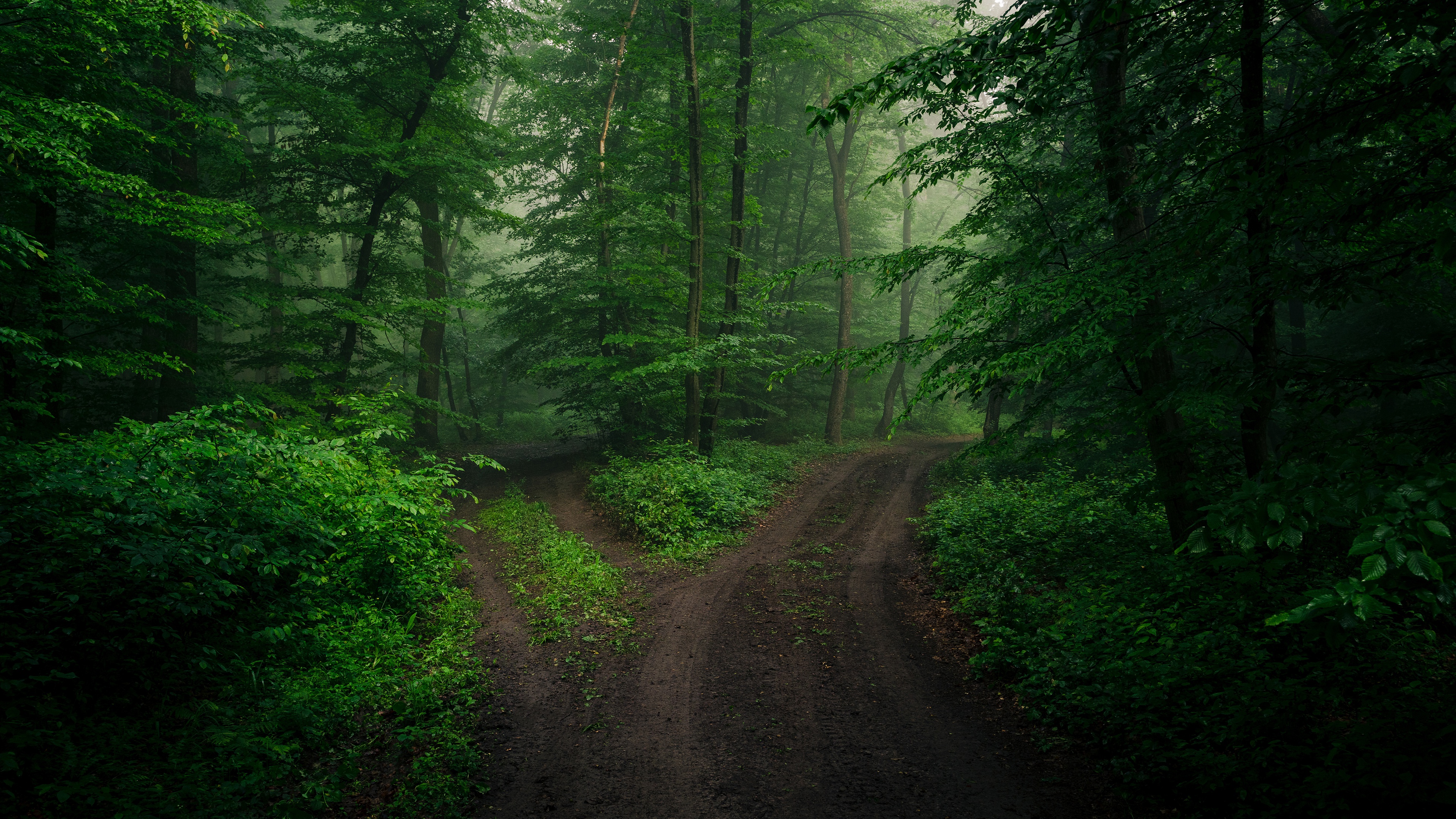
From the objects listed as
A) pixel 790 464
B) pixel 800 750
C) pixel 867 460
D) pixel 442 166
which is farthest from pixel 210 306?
pixel 867 460

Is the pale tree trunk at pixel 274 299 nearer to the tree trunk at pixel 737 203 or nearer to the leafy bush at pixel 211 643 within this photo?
the leafy bush at pixel 211 643

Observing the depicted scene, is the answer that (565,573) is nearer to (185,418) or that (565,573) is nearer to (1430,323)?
(185,418)

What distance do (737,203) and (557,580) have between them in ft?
37.8

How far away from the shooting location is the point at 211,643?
5680 millimetres

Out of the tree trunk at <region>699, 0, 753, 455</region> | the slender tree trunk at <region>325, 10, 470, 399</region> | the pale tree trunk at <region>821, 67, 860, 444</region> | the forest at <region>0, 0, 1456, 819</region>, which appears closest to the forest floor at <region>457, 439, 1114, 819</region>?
the forest at <region>0, 0, 1456, 819</region>

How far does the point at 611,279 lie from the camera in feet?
52.5

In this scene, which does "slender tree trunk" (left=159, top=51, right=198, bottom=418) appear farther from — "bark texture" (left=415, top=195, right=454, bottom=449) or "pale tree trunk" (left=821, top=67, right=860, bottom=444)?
"pale tree trunk" (left=821, top=67, right=860, bottom=444)

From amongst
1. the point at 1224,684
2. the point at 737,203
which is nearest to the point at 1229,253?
the point at 1224,684

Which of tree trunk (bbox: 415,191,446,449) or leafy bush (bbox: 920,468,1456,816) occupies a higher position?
tree trunk (bbox: 415,191,446,449)

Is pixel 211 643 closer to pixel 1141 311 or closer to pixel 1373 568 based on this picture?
Result: pixel 1373 568

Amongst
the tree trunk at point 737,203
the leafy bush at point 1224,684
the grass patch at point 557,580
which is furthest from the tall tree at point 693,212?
the leafy bush at point 1224,684

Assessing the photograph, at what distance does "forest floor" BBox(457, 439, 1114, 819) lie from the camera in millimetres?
4914

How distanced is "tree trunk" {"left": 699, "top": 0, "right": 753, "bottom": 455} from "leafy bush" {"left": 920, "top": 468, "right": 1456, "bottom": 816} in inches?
390

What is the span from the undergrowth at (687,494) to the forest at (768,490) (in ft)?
0.44
